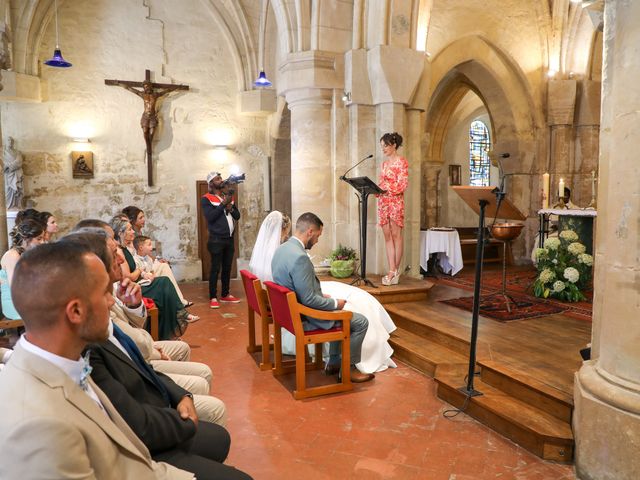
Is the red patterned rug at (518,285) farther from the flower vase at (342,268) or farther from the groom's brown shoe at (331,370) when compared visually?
the groom's brown shoe at (331,370)

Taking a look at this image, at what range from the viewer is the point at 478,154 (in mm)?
18281

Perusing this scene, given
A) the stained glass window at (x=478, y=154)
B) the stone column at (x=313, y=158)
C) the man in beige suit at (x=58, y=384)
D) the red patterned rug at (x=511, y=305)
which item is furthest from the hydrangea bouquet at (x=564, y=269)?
the stained glass window at (x=478, y=154)

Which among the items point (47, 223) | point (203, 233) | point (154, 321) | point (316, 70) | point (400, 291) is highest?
point (316, 70)

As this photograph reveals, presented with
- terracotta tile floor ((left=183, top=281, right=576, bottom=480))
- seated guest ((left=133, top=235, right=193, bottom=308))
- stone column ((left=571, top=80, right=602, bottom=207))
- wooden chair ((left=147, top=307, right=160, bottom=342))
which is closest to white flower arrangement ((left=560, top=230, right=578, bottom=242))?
terracotta tile floor ((left=183, top=281, right=576, bottom=480))

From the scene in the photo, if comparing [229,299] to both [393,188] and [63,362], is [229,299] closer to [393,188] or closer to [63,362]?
[393,188]

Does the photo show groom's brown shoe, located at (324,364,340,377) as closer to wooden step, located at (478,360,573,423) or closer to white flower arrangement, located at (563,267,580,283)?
wooden step, located at (478,360,573,423)

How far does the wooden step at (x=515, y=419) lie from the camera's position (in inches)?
121

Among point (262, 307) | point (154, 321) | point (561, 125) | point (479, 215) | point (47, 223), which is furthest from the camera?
point (561, 125)

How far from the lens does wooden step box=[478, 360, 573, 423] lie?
3275mm

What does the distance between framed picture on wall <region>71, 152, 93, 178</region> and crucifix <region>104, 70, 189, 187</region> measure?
1.02 m

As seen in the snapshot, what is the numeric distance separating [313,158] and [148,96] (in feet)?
12.9

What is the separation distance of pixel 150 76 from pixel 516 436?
8.85 meters

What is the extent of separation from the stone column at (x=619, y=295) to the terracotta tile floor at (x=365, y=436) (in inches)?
14.0

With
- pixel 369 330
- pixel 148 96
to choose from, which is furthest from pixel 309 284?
pixel 148 96
